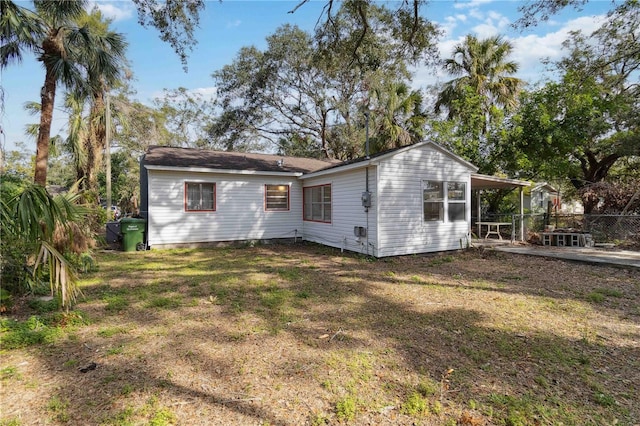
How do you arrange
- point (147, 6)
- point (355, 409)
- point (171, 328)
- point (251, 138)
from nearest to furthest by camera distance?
point (355, 409)
point (171, 328)
point (147, 6)
point (251, 138)

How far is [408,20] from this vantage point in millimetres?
7664

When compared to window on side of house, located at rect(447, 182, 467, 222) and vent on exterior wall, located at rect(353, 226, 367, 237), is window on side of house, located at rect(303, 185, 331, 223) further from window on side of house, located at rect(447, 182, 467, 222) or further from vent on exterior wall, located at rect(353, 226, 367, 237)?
window on side of house, located at rect(447, 182, 467, 222)

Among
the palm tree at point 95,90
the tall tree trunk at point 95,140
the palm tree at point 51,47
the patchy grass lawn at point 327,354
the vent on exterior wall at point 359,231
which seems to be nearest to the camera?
the patchy grass lawn at point 327,354

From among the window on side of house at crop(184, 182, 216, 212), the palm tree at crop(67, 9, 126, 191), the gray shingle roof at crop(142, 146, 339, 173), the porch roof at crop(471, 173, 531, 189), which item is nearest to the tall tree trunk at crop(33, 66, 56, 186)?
the palm tree at crop(67, 9, 126, 191)

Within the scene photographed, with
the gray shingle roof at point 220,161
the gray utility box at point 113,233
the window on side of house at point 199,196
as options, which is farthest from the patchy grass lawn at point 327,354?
the gray utility box at point 113,233

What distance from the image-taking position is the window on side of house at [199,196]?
1044cm

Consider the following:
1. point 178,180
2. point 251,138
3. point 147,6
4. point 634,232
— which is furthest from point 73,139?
point 634,232

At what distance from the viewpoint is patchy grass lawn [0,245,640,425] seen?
2.42m

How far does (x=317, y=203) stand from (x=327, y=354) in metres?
8.29

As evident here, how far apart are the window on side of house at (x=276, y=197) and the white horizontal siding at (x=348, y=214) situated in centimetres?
149

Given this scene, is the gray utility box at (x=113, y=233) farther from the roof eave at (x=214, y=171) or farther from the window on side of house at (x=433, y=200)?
the window on side of house at (x=433, y=200)

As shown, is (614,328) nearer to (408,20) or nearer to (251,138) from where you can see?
(408,20)

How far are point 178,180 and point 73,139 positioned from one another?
6301 millimetres

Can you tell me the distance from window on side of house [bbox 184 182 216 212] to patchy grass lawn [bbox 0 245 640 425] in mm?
4614
